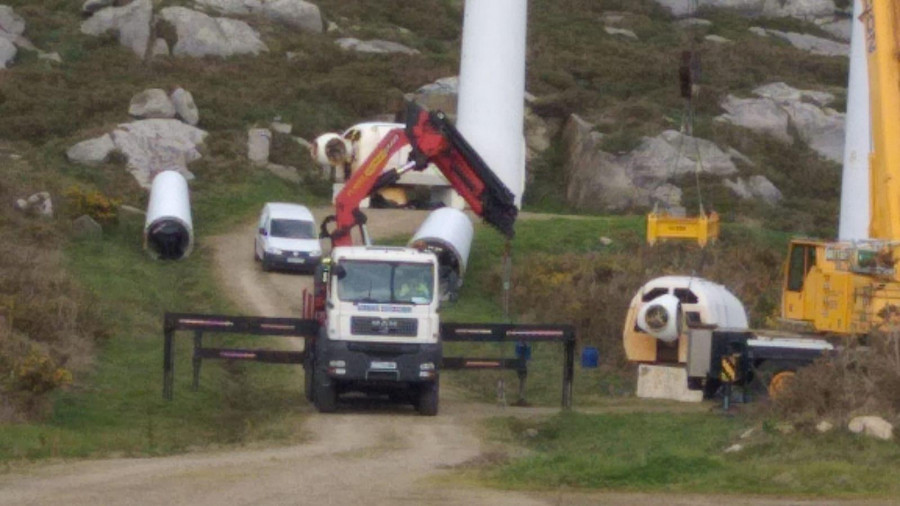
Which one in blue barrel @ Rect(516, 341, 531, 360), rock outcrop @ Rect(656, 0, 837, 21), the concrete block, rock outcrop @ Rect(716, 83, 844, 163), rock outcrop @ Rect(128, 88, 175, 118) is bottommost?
the concrete block

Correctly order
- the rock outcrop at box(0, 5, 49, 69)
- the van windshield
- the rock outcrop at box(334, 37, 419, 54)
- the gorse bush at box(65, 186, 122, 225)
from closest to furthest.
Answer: the van windshield, the gorse bush at box(65, 186, 122, 225), the rock outcrop at box(0, 5, 49, 69), the rock outcrop at box(334, 37, 419, 54)

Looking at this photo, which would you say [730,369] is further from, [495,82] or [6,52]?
[6,52]

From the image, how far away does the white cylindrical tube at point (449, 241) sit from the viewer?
1879 inches

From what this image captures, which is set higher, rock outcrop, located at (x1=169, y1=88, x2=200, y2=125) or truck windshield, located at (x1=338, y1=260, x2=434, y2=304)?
rock outcrop, located at (x1=169, y1=88, x2=200, y2=125)

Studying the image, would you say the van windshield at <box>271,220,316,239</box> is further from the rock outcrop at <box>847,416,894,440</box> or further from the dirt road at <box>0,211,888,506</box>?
the rock outcrop at <box>847,416,894,440</box>

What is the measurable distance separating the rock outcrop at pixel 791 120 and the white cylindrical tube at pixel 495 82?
63.9 feet

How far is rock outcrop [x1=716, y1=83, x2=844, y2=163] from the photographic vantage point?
3155 inches

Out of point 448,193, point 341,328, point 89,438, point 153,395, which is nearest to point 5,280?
point 153,395

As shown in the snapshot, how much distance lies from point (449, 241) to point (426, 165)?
50.2 ft

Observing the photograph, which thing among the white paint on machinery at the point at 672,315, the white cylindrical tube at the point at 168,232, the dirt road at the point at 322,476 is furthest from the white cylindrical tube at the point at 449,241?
the dirt road at the point at 322,476

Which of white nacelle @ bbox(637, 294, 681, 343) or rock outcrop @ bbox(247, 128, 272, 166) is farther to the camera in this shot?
rock outcrop @ bbox(247, 128, 272, 166)

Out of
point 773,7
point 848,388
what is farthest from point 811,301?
point 773,7

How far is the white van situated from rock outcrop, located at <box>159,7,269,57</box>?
33.2 metres

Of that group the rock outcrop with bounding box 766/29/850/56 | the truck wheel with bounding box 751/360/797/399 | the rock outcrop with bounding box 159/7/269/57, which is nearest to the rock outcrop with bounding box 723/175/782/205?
the rock outcrop with bounding box 159/7/269/57
